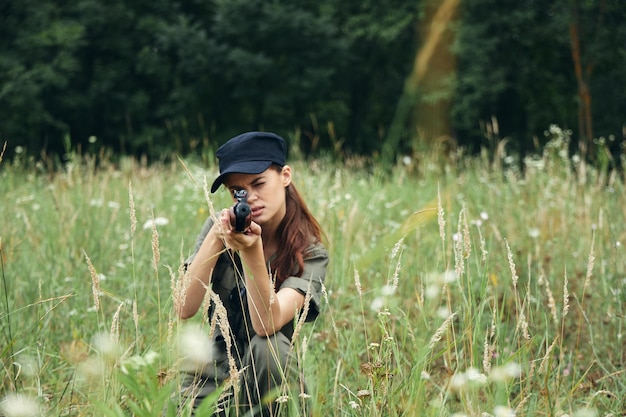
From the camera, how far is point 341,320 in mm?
2590

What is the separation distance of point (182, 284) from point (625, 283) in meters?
1.99

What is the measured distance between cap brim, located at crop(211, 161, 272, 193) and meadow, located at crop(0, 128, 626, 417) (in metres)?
0.14

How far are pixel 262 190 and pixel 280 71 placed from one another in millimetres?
18092

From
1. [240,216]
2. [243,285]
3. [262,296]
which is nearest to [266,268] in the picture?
[262,296]

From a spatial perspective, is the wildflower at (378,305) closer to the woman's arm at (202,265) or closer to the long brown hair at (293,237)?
the long brown hair at (293,237)

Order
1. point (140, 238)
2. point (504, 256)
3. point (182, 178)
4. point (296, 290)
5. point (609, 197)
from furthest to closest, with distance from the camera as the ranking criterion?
point (182, 178) → point (609, 197) → point (140, 238) → point (504, 256) → point (296, 290)

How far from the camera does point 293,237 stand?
193 centimetres

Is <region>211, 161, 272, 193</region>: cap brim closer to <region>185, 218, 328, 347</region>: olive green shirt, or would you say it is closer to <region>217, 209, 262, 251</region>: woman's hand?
<region>185, 218, 328, 347</region>: olive green shirt

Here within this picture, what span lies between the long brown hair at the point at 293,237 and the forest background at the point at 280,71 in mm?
13412

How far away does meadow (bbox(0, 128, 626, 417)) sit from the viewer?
1.34 metres

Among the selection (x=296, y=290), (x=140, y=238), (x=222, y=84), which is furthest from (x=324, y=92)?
(x=296, y=290)

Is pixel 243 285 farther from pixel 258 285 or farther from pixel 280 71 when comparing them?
pixel 280 71

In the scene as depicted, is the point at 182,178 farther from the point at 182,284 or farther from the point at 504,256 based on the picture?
the point at 182,284

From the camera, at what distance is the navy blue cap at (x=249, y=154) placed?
5.94 feet
